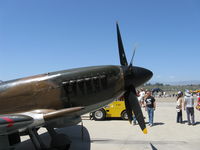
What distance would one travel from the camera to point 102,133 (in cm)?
793

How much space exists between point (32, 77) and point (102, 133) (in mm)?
4071

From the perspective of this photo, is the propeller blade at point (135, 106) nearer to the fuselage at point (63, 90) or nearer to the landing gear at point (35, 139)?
the fuselage at point (63, 90)

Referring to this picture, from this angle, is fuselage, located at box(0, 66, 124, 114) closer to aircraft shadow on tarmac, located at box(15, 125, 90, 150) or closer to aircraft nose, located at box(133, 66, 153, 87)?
aircraft nose, located at box(133, 66, 153, 87)

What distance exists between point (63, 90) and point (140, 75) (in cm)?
211

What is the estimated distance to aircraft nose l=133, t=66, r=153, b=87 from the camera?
5316 mm

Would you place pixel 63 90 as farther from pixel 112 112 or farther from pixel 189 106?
pixel 189 106

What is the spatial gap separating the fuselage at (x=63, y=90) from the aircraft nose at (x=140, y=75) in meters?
0.40

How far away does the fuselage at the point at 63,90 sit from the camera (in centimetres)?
490

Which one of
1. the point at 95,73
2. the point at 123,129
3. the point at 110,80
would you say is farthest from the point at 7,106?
the point at 123,129

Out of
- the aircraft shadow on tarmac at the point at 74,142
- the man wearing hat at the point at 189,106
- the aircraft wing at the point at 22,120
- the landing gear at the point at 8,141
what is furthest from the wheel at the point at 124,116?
the aircraft wing at the point at 22,120

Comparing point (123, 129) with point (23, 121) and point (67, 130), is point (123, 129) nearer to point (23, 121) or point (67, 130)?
point (67, 130)

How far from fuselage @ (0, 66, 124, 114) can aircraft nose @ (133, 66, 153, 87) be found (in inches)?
15.6

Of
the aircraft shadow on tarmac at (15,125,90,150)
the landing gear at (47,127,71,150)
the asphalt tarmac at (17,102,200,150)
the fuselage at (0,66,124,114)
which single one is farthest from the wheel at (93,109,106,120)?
the fuselage at (0,66,124,114)

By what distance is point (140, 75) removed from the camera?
535 cm
